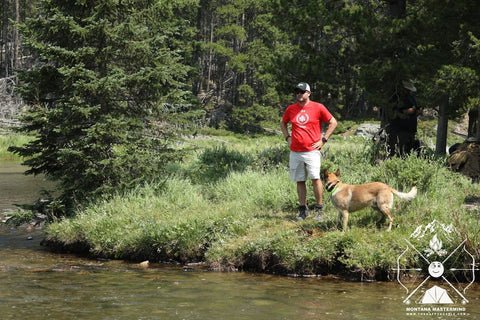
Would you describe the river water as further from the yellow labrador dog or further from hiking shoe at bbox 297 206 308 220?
hiking shoe at bbox 297 206 308 220

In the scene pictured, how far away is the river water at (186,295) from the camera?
263 inches

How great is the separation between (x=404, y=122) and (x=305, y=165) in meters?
4.79

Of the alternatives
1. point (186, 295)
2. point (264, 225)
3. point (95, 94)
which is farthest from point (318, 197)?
point (95, 94)

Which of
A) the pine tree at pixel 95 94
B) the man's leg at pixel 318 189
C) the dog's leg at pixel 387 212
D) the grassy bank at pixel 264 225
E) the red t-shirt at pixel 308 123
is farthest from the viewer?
the pine tree at pixel 95 94

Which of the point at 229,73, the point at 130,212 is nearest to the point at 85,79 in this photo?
the point at 130,212

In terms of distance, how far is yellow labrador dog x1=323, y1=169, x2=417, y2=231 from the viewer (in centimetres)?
876

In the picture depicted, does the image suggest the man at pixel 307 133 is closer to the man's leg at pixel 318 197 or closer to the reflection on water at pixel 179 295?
the man's leg at pixel 318 197

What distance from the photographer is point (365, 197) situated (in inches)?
348

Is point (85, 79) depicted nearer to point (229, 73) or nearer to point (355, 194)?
point (355, 194)

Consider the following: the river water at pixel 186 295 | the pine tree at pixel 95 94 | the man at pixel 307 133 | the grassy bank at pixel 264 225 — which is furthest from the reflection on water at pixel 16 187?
the man at pixel 307 133

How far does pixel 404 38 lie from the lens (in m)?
13.3

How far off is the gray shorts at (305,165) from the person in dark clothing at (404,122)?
162 inches

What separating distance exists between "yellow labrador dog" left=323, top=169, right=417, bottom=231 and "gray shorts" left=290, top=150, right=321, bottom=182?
0.54 m

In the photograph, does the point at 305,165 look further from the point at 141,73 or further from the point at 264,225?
the point at 141,73
